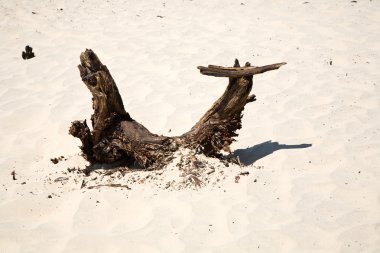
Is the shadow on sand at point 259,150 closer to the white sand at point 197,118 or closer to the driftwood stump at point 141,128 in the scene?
the white sand at point 197,118

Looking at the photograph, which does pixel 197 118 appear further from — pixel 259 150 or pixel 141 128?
pixel 141 128

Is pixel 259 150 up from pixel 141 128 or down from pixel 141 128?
down

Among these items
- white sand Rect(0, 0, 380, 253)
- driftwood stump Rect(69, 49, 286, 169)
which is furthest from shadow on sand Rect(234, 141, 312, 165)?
driftwood stump Rect(69, 49, 286, 169)

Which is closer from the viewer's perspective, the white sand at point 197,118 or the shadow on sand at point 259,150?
the white sand at point 197,118

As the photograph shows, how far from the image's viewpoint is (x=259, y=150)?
434cm

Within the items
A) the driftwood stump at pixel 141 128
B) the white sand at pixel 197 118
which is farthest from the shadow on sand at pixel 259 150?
the driftwood stump at pixel 141 128

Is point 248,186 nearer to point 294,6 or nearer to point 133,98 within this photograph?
point 133,98

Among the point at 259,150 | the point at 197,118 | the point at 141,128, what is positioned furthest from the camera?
the point at 197,118

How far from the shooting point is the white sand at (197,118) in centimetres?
309

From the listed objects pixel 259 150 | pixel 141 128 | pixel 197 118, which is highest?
pixel 141 128

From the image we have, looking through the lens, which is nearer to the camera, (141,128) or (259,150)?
(141,128)

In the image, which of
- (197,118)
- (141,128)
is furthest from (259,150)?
(141,128)

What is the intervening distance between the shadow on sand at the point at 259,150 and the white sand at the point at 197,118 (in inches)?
0.9

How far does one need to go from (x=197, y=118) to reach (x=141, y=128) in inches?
50.6
